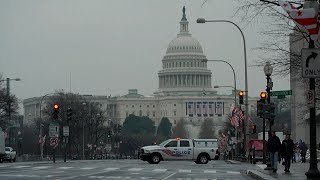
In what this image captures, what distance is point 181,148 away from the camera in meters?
57.8

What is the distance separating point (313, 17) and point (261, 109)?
17918mm

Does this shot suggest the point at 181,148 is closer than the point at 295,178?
No

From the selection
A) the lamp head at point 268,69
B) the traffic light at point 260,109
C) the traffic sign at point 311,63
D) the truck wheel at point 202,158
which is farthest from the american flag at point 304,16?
the truck wheel at point 202,158

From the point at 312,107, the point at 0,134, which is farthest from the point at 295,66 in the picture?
the point at 0,134

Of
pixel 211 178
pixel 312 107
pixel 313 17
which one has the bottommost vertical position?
pixel 211 178

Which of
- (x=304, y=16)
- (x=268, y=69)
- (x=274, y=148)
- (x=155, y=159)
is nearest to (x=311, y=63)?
(x=304, y=16)

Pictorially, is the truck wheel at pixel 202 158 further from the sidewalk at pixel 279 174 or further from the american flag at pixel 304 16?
the american flag at pixel 304 16

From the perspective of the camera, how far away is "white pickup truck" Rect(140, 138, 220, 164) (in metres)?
56.4

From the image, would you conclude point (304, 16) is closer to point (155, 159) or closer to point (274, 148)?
point (274, 148)

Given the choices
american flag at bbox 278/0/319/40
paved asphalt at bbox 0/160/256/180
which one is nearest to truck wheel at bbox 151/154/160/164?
paved asphalt at bbox 0/160/256/180

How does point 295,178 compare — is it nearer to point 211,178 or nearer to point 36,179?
point 211,178

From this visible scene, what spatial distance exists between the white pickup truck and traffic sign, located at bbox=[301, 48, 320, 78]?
32992 millimetres

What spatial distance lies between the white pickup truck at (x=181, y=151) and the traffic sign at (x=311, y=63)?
32992 mm

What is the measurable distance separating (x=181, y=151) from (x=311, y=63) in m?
34.4
